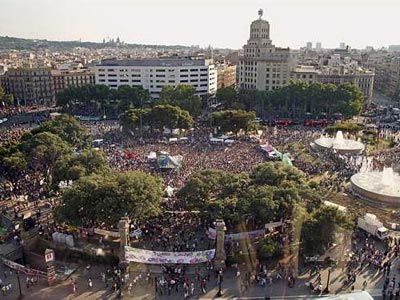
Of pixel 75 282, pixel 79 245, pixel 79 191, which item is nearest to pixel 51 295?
pixel 75 282

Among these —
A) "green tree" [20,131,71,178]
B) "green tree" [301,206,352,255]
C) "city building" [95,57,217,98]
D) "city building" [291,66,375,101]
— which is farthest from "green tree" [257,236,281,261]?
"city building" [95,57,217,98]

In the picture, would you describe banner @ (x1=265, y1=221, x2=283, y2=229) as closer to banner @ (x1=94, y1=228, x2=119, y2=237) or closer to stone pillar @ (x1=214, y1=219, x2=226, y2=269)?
stone pillar @ (x1=214, y1=219, x2=226, y2=269)

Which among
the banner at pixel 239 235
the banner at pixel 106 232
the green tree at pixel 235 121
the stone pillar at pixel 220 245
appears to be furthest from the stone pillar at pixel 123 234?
the green tree at pixel 235 121

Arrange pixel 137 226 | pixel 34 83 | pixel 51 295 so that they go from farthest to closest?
pixel 34 83
pixel 137 226
pixel 51 295

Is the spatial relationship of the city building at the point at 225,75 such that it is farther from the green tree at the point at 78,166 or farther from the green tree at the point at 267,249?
the green tree at the point at 267,249

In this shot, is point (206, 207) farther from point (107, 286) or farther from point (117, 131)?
point (117, 131)

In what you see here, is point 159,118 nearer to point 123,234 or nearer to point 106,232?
point 106,232

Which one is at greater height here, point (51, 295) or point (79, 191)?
point (79, 191)
